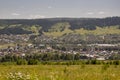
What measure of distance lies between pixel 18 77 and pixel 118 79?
4.14 metres

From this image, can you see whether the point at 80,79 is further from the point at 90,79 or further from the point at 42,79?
the point at 42,79

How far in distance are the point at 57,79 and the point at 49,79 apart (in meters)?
0.33

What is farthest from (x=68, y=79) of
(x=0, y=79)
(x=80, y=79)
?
(x=0, y=79)

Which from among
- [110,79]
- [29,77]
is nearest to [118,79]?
[110,79]

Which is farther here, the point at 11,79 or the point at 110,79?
the point at 110,79

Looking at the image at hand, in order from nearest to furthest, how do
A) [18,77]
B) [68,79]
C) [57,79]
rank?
[18,77], [57,79], [68,79]

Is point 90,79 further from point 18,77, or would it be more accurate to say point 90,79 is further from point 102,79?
point 18,77

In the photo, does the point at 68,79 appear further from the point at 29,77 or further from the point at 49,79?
the point at 29,77

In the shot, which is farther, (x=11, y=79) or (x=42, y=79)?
(x=42, y=79)

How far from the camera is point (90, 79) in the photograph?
1236 cm

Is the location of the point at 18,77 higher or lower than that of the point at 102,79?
higher

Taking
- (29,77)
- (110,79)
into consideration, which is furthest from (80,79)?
(29,77)

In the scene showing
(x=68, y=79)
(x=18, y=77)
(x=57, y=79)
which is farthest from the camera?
(x=68, y=79)

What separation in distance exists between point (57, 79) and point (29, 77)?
1.66 meters
